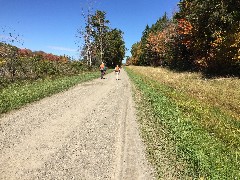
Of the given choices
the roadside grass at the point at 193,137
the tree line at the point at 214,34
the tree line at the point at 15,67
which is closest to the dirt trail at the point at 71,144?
the roadside grass at the point at 193,137

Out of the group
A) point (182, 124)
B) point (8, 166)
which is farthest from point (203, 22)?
point (8, 166)

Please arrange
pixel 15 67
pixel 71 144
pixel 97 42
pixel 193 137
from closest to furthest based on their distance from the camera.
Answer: pixel 71 144
pixel 193 137
pixel 15 67
pixel 97 42

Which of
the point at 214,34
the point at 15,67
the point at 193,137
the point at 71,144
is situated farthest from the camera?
the point at 214,34

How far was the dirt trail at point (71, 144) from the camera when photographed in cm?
710

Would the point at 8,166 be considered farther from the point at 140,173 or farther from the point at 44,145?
the point at 140,173

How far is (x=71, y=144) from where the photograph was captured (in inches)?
355

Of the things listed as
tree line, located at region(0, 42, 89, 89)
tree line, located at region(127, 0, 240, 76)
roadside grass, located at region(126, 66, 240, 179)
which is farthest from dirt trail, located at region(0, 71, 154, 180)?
tree line, located at region(127, 0, 240, 76)

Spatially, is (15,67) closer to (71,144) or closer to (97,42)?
(71,144)

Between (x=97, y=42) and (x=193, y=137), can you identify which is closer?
(x=193, y=137)

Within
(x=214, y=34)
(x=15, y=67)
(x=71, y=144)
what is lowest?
(x=71, y=144)

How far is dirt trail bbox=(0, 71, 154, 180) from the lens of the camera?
7098 mm

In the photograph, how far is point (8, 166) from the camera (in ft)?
23.8

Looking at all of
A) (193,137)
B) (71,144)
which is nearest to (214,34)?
(193,137)

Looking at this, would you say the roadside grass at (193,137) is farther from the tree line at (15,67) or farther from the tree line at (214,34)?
the tree line at (214,34)
